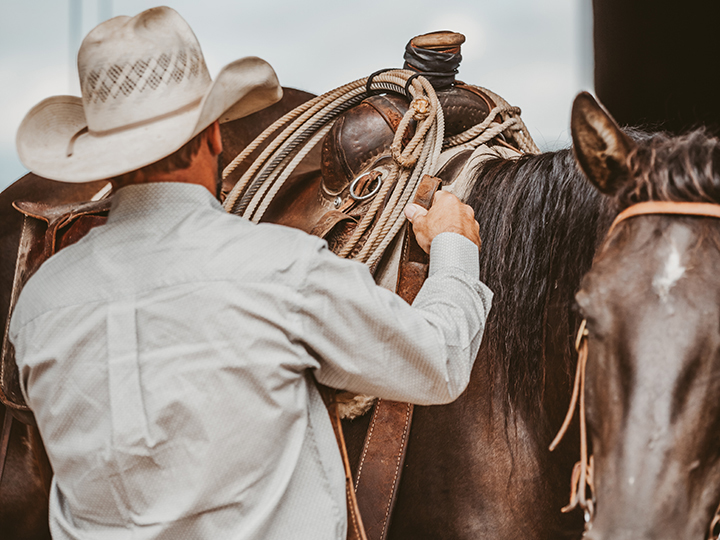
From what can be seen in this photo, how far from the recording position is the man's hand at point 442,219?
111 cm

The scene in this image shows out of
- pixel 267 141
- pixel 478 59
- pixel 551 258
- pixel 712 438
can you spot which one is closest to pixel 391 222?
pixel 551 258

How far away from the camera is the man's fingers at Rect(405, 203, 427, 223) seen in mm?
1231

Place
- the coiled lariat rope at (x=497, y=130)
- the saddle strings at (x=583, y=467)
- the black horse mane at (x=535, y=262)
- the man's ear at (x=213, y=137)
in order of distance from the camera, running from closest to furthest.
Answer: the saddle strings at (x=583, y=467), the man's ear at (x=213, y=137), the black horse mane at (x=535, y=262), the coiled lariat rope at (x=497, y=130)

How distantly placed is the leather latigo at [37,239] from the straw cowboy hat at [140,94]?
2.10ft

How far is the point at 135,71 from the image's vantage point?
88 cm

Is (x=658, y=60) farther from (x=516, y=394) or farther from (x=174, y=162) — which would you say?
(x=174, y=162)

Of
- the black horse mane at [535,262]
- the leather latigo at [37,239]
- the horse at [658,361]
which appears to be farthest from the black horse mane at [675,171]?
the leather latigo at [37,239]

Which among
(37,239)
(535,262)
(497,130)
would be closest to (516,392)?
(535,262)

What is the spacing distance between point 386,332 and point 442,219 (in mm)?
353

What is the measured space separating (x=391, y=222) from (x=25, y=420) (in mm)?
1102

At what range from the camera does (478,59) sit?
106 inches

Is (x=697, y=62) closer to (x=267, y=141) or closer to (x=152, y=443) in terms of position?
(x=267, y=141)

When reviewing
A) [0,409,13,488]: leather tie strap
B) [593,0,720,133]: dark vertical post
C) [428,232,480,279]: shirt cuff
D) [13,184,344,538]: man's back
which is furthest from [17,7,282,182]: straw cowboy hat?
[593,0,720,133]: dark vertical post

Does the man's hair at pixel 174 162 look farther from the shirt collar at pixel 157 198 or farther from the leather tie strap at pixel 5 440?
the leather tie strap at pixel 5 440
